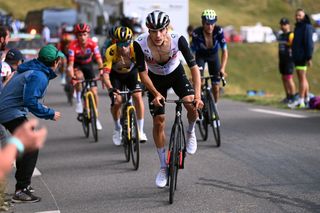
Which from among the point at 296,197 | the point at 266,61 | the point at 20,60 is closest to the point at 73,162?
the point at 20,60

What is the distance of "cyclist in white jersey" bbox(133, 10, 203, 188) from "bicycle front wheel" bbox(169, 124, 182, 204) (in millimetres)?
345

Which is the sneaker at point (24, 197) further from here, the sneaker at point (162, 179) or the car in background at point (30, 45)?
the car in background at point (30, 45)

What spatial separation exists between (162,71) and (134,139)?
1.79 meters

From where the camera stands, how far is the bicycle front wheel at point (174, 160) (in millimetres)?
8086

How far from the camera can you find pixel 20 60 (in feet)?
32.7

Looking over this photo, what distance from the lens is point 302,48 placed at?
57.4 feet

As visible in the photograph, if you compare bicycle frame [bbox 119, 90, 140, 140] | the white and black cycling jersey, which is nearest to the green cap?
the white and black cycling jersey

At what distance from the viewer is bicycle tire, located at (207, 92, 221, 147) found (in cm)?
1180

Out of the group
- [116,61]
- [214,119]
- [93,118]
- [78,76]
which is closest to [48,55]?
[116,61]

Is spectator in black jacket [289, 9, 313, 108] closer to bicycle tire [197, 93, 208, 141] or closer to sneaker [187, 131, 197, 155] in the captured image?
bicycle tire [197, 93, 208, 141]

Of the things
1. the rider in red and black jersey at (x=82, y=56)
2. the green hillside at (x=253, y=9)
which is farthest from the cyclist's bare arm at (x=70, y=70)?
the green hillside at (x=253, y=9)

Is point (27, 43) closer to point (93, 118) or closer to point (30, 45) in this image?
point (30, 45)

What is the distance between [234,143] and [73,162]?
2.64 metres

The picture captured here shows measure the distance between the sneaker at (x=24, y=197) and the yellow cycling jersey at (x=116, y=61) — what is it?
3.12 metres
